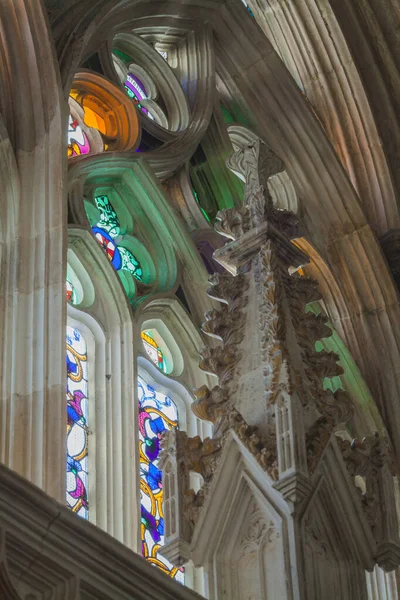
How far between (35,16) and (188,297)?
2504 mm

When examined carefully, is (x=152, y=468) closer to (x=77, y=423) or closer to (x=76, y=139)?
(x=77, y=423)

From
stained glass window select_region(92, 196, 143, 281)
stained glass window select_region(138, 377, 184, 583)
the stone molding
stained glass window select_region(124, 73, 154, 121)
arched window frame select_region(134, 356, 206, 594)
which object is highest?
stained glass window select_region(124, 73, 154, 121)

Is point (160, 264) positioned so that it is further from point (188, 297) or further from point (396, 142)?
point (396, 142)

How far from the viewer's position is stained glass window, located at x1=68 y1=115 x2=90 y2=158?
13.6m

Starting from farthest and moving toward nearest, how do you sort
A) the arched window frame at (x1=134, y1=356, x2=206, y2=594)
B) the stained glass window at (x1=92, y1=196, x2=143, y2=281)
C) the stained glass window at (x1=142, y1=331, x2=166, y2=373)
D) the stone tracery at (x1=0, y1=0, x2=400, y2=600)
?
1. the stained glass window at (x1=92, y1=196, x2=143, y2=281)
2. the stained glass window at (x1=142, y1=331, x2=166, y2=373)
3. the arched window frame at (x1=134, y1=356, x2=206, y2=594)
4. the stone tracery at (x1=0, y1=0, x2=400, y2=600)

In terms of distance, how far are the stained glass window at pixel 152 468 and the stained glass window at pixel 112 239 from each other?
3.60ft

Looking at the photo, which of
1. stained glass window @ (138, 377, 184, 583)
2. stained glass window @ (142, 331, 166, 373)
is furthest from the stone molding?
stained glass window @ (142, 331, 166, 373)

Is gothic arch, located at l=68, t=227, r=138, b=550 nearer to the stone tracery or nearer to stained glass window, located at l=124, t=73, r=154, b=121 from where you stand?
the stone tracery

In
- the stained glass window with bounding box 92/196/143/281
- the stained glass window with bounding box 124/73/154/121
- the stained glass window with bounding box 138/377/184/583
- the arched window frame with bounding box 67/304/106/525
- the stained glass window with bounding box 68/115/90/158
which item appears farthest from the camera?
the stained glass window with bounding box 124/73/154/121

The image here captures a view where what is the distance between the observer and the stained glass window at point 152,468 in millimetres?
11891

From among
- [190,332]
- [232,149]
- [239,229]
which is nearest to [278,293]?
[239,229]

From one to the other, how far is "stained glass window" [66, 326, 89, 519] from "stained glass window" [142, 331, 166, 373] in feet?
2.81

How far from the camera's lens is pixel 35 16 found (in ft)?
40.8

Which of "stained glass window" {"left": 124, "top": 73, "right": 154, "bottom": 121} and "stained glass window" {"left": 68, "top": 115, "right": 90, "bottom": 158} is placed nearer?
"stained glass window" {"left": 68, "top": 115, "right": 90, "bottom": 158}
